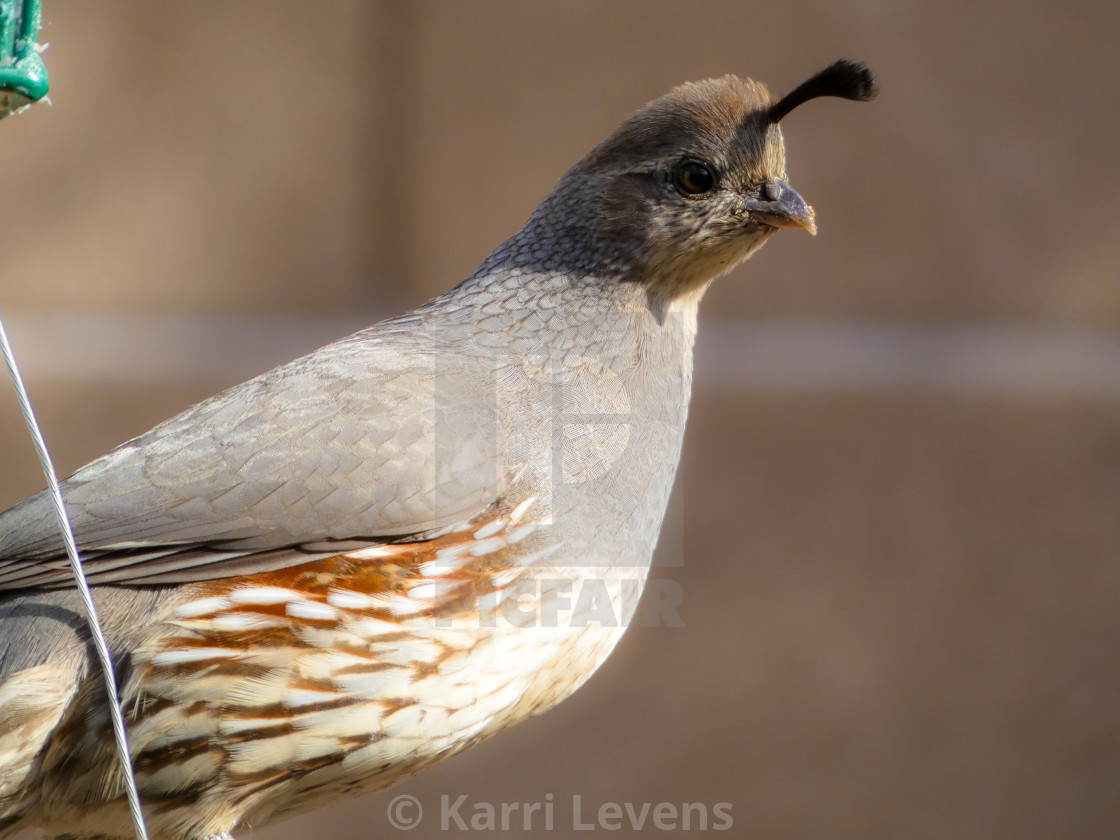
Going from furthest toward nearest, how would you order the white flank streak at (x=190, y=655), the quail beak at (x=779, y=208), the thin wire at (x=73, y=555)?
the quail beak at (x=779, y=208)
the white flank streak at (x=190, y=655)
the thin wire at (x=73, y=555)

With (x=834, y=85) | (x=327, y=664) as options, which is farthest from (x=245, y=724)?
(x=834, y=85)

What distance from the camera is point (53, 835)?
180cm

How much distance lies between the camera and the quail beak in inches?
80.6

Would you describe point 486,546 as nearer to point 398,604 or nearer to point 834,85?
point 398,604

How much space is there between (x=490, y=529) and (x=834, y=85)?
1.12 m

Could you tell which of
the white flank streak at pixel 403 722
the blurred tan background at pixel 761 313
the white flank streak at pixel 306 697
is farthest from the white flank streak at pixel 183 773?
the blurred tan background at pixel 761 313

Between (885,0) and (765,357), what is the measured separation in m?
1.14

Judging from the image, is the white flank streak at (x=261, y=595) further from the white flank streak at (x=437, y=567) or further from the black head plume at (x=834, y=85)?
the black head plume at (x=834, y=85)

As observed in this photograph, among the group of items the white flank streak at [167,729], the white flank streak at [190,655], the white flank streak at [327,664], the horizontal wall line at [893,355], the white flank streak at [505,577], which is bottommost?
the white flank streak at [167,729]

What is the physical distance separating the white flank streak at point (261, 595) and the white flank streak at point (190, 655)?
76mm

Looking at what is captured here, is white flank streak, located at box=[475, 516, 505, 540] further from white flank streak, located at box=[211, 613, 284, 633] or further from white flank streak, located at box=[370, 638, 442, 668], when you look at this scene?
white flank streak, located at box=[211, 613, 284, 633]

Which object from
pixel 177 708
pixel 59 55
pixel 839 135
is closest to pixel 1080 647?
pixel 839 135

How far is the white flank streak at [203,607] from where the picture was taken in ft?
5.29

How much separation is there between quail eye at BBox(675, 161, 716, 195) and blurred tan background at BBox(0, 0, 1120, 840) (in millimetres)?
1330
